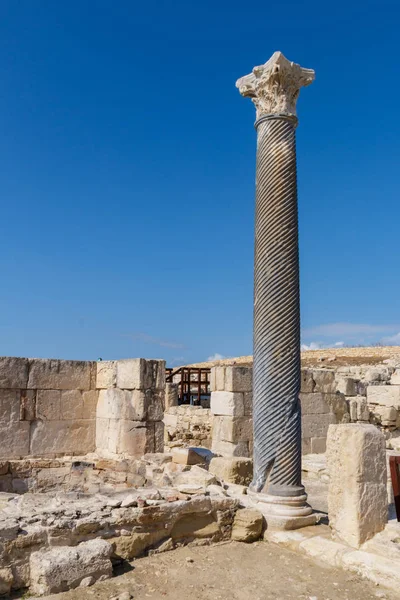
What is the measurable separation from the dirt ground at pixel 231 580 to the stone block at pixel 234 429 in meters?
4.88

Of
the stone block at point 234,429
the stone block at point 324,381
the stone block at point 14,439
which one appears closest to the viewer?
the stone block at point 14,439

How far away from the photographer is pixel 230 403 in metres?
10.2

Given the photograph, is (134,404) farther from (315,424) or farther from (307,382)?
(315,424)

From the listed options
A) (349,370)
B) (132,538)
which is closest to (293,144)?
(132,538)

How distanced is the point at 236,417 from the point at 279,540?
482 centimetres

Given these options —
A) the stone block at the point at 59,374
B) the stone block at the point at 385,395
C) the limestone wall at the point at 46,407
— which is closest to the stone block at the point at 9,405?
Answer: the limestone wall at the point at 46,407

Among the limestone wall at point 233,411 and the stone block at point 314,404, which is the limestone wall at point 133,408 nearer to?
the limestone wall at point 233,411

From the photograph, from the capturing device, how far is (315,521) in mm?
5805

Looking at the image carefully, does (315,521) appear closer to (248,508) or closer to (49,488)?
(248,508)

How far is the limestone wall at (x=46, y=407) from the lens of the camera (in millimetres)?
7309

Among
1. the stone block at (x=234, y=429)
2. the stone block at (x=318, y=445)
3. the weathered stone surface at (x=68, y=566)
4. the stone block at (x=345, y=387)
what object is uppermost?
the stone block at (x=345, y=387)

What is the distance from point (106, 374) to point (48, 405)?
905 mm

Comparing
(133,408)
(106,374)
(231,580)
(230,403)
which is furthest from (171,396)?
(231,580)

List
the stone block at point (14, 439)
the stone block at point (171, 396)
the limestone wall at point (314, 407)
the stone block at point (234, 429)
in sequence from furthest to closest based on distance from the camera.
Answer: the stone block at point (171, 396)
the limestone wall at point (314, 407)
the stone block at point (234, 429)
the stone block at point (14, 439)
